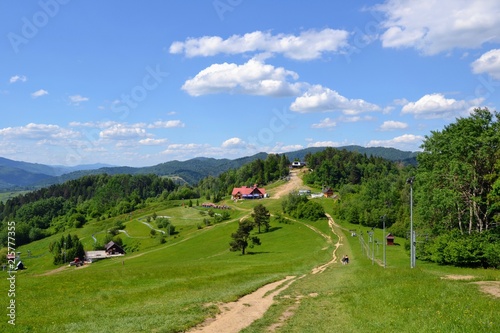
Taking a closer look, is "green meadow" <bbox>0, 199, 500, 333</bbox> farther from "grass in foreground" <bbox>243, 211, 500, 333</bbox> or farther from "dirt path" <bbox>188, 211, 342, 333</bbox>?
"dirt path" <bbox>188, 211, 342, 333</bbox>

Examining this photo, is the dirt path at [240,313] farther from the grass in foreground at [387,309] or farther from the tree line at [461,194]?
the tree line at [461,194]

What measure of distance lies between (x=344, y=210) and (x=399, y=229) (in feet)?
77.6

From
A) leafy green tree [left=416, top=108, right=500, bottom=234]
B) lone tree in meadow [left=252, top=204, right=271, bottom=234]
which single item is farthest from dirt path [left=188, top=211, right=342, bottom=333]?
lone tree in meadow [left=252, top=204, right=271, bottom=234]

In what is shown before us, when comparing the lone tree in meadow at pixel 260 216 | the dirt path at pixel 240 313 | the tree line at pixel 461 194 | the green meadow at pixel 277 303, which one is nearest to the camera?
the green meadow at pixel 277 303

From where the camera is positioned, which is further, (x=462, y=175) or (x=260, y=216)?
(x=260, y=216)

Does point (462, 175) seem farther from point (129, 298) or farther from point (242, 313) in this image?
point (129, 298)

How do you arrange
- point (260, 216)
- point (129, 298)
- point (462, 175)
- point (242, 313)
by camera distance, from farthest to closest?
1. point (260, 216)
2. point (462, 175)
3. point (129, 298)
4. point (242, 313)

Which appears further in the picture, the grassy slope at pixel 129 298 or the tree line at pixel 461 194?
the tree line at pixel 461 194

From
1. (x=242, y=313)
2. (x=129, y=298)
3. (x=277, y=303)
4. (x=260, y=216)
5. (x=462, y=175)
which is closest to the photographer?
(x=242, y=313)

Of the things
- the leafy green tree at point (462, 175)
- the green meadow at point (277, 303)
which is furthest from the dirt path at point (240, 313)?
the leafy green tree at point (462, 175)

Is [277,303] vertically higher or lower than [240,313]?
lower

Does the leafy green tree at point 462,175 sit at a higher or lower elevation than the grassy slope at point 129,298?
higher

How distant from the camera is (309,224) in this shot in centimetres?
12131

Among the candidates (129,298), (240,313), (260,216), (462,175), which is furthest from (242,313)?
(260,216)
